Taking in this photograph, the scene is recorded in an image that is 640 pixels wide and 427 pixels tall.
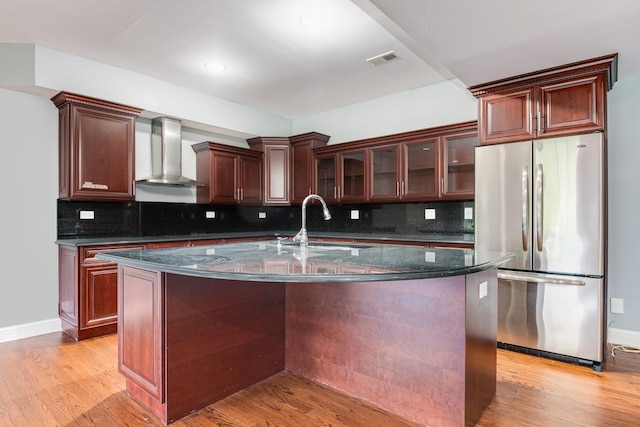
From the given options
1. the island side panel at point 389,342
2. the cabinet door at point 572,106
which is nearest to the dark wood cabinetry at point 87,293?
the island side panel at point 389,342

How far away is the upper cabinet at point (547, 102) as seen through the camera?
2.62 m

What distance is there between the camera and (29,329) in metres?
3.31

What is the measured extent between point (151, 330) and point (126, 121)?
101 inches

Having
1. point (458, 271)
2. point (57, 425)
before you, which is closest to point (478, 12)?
point (458, 271)

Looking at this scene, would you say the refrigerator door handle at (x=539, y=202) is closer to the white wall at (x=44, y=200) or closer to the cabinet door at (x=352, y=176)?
the white wall at (x=44, y=200)

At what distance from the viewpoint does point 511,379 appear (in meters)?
2.41

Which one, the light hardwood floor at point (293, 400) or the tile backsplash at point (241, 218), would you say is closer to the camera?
the light hardwood floor at point (293, 400)

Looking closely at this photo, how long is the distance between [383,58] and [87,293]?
3427mm

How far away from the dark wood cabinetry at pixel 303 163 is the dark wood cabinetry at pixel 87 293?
229 centimetres

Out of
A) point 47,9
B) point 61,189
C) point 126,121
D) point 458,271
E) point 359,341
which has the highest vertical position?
point 47,9

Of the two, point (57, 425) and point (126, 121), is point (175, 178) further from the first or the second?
point (57, 425)

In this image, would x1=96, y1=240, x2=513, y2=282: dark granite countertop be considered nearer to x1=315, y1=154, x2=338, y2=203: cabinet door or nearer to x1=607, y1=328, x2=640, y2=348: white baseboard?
x1=607, y1=328, x2=640, y2=348: white baseboard

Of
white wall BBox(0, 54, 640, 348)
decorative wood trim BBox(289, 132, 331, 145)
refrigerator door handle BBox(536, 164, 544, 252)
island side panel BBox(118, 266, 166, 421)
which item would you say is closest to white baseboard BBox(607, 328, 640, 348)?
white wall BBox(0, 54, 640, 348)

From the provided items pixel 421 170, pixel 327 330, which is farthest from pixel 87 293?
pixel 421 170
